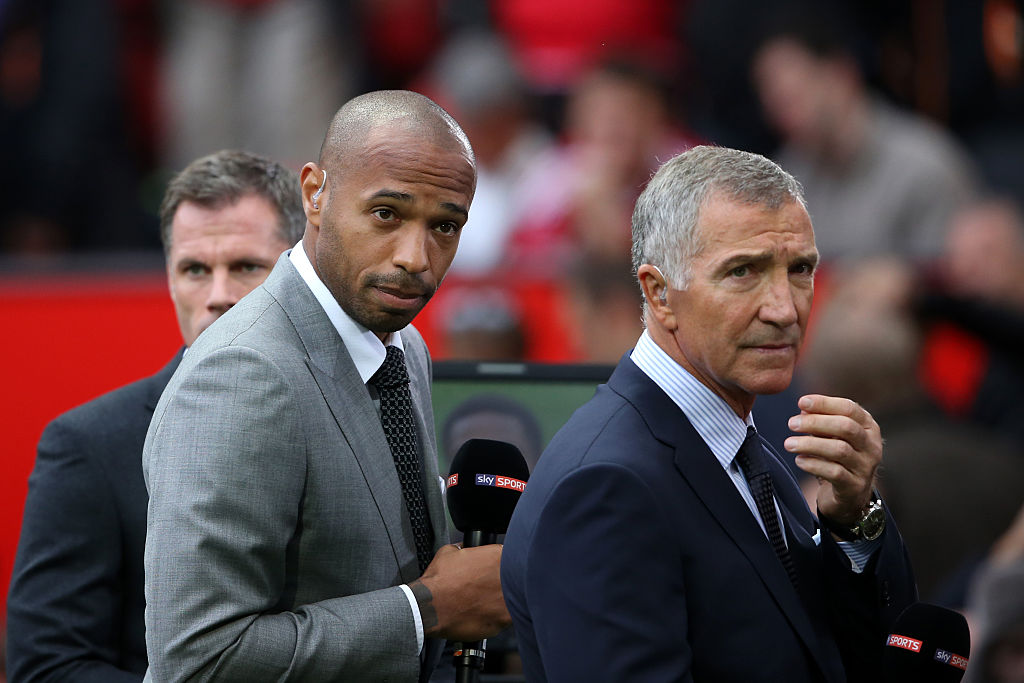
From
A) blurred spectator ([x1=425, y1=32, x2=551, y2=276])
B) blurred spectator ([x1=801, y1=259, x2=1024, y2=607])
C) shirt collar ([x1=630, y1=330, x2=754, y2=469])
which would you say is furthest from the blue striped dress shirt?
blurred spectator ([x1=425, y1=32, x2=551, y2=276])

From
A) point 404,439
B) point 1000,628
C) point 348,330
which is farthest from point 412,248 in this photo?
point 1000,628

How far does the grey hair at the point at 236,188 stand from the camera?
296cm

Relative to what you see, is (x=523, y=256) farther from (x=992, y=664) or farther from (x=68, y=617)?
(x=68, y=617)

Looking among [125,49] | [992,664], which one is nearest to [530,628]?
[992,664]

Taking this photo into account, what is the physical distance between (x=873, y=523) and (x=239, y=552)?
101cm

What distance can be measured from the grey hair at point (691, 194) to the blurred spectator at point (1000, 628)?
1843 millimetres

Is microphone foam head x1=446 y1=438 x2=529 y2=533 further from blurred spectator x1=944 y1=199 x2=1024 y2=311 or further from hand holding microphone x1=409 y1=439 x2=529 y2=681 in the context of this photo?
blurred spectator x1=944 y1=199 x2=1024 y2=311

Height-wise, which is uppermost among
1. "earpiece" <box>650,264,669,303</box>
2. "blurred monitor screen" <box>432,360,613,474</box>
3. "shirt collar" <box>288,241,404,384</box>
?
"earpiece" <box>650,264,669,303</box>

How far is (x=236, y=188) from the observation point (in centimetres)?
297

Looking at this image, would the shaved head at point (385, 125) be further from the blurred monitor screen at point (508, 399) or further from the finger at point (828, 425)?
the blurred monitor screen at point (508, 399)

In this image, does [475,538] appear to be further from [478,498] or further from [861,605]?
[861,605]

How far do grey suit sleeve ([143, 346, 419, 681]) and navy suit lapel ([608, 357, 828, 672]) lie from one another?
0.49 m

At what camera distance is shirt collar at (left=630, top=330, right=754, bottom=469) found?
7.16 feet

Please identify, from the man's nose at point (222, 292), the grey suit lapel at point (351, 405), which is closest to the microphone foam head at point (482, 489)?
the grey suit lapel at point (351, 405)
